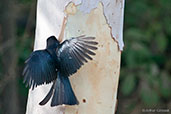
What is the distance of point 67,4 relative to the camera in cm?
130

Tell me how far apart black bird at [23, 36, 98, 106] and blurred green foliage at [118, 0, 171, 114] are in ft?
5.93

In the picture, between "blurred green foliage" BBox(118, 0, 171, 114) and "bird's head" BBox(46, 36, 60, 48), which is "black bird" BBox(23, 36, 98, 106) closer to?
"bird's head" BBox(46, 36, 60, 48)

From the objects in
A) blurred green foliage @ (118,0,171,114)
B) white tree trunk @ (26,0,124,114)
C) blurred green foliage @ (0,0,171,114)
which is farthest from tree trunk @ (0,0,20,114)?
white tree trunk @ (26,0,124,114)

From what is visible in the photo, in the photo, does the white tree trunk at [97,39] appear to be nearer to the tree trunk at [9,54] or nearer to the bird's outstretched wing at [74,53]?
the bird's outstretched wing at [74,53]

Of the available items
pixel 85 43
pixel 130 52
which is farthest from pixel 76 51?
pixel 130 52

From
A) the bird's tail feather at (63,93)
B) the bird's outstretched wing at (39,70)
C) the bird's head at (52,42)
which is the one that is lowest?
the bird's tail feather at (63,93)

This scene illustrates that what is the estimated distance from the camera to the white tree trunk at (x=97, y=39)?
129 centimetres

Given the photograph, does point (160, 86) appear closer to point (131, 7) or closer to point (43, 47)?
point (131, 7)

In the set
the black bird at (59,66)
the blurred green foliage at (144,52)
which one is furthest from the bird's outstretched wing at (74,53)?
the blurred green foliage at (144,52)

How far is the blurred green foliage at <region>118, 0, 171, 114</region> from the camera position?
303cm

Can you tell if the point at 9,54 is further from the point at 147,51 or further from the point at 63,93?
the point at 63,93

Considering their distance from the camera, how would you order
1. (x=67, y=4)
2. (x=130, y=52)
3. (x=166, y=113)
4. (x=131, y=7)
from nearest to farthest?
(x=67, y=4), (x=130, y=52), (x=131, y=7), (x=166, y=113)

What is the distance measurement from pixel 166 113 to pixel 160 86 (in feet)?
1.60

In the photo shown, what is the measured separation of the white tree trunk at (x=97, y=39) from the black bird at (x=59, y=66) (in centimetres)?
7
